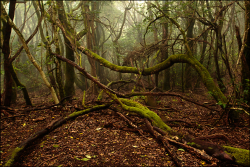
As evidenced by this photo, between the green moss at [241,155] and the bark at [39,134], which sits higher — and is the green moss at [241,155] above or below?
below

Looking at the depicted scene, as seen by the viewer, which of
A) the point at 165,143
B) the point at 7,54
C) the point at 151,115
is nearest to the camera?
the point at 165,143

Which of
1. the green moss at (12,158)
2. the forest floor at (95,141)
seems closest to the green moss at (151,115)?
the forest floor at (95,141)

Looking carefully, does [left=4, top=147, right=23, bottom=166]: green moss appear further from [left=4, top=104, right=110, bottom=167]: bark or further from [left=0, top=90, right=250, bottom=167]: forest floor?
[left=0, top=90, right=250, bottom=167]: forest floor

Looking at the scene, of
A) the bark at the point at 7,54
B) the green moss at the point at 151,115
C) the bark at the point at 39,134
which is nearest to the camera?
the bark at the point at 39,134

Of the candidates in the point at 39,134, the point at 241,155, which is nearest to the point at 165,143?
the point at 241,155

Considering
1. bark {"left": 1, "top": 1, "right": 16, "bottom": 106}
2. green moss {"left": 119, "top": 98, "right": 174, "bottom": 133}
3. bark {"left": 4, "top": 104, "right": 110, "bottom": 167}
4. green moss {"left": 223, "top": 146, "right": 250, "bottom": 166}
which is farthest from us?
bark {"left": 1, "top": 1, "right": 16, "bottom": 106}

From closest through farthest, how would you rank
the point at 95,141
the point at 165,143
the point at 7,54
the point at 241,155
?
1. the point at 241,155
2. the point at 165,143
3. the point at 95,141
4. the point at 7,54

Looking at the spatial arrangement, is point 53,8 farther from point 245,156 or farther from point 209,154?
point 245,156

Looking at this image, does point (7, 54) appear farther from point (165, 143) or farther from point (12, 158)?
point (165, 143)

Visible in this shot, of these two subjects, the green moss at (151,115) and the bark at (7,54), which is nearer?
the green moss at (151,115)

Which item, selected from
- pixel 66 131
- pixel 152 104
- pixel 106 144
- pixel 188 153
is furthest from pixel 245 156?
pixel 152 104

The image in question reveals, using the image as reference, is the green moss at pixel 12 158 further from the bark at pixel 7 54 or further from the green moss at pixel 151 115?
the bark at pixel 7 54

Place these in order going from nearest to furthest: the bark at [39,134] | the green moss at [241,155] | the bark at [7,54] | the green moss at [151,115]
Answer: the green moss at [241,155], the bark at [39,134], the green moss at [151,115], the bark at [7,54]

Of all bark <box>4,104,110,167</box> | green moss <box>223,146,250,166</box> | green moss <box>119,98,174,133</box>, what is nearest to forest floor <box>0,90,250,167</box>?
bark <box>4,104,110,167</box>
